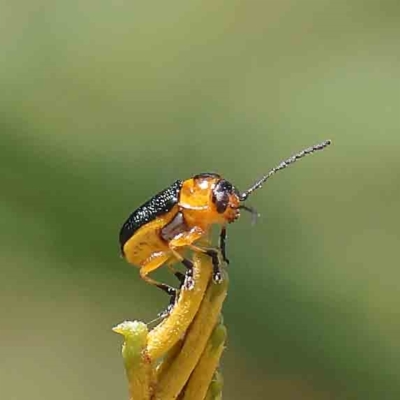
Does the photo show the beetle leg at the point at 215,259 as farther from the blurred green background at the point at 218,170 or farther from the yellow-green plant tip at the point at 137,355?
the blurred green background at the point at 218,170

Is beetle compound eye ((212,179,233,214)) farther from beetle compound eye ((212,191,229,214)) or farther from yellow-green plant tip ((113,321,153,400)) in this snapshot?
yellow-green plant tip ((113,321,153,400))

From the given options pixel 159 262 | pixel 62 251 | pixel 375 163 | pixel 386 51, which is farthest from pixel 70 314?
pixel 159 262

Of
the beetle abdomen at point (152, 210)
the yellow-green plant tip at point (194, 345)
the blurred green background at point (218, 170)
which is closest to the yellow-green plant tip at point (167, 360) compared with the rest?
the yellow-green plant tip at point (194, 345)

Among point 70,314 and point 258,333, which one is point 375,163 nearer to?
point 258,333

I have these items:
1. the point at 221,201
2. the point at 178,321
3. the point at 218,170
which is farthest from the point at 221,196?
the point at 218,170

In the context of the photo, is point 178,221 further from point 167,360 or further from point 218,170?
point 218,170
